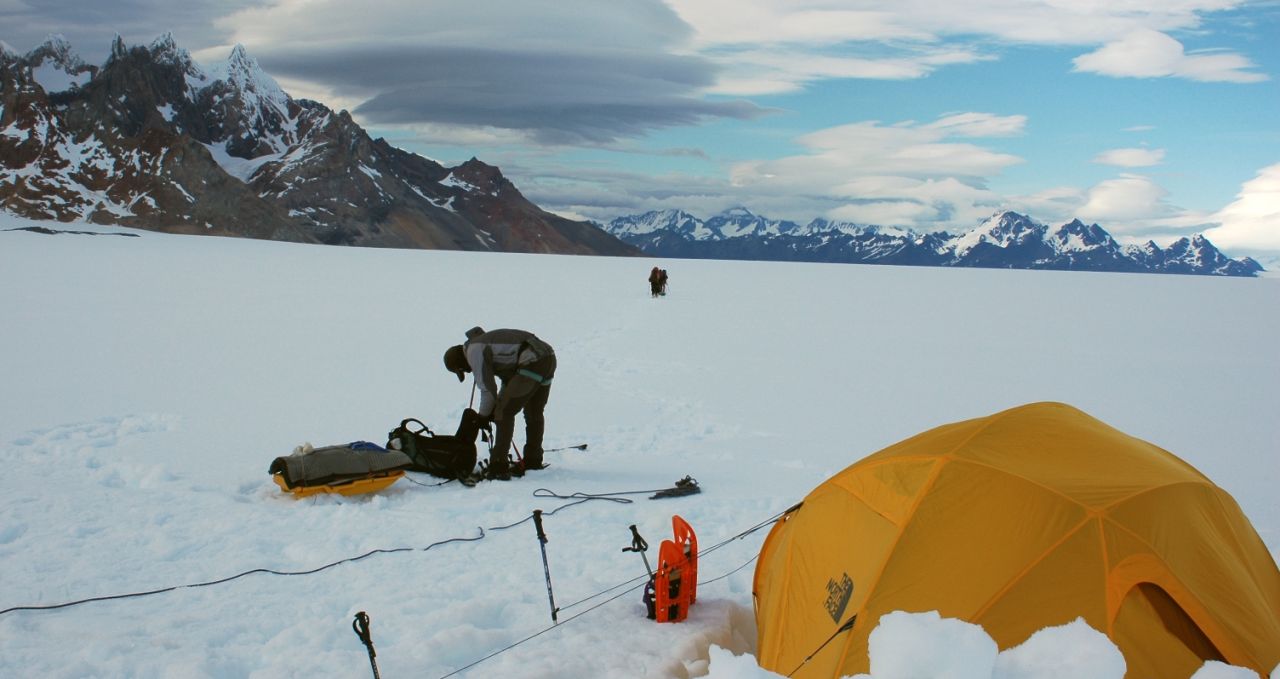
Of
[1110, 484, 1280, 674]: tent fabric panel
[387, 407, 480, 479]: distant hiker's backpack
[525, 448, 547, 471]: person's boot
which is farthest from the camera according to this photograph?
[525, 448, 547, 471]: person's boot

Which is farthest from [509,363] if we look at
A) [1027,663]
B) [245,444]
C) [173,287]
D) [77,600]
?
[173,287]

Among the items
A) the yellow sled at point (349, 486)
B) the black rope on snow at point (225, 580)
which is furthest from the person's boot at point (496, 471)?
the black rope on snow at point (225, 580)

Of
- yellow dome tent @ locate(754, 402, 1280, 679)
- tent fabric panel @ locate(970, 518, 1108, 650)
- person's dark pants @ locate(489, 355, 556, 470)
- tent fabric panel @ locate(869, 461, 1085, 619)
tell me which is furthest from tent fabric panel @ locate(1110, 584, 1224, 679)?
person's dark pants @ locate(489, 355, 556, 470)

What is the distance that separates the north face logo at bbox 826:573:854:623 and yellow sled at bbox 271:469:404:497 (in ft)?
13.1

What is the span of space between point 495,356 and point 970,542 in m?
4.68

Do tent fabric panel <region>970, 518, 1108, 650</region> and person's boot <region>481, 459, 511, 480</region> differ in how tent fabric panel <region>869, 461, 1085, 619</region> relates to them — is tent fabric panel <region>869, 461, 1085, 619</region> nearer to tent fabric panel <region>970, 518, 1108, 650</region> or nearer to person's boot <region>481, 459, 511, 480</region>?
tent fabric panel <region>970, 518, 1108, 650</region>

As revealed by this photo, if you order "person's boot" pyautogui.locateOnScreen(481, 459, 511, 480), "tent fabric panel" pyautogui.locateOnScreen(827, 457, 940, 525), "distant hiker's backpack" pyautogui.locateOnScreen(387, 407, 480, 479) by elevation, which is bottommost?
"person's boot" pyautogui.locateOnScreen(481, 459, 511, 480)

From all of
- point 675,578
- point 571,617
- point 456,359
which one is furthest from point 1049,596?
point 456,359

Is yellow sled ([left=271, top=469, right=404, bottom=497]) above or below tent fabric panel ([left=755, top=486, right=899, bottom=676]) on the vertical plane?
below

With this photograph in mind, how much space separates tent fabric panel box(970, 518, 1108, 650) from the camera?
11.7 ft

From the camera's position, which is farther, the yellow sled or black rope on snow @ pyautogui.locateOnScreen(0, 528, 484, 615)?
the yellow sled

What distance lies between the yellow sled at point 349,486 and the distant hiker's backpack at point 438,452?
0.50 metres

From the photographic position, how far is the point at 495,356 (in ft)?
24.7

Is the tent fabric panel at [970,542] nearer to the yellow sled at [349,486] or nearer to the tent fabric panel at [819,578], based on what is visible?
the tent fabric panel at [819,578]
